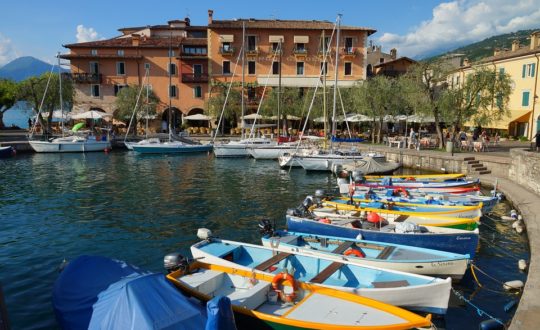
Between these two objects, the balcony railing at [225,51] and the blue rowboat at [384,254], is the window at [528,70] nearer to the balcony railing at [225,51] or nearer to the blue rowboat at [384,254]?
the balcony railing at [225,51]

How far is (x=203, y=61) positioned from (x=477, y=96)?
34.6 metres

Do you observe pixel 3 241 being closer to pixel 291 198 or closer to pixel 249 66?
pixel 291 198

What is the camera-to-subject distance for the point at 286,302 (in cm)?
904

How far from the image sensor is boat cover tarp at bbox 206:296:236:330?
280 inches

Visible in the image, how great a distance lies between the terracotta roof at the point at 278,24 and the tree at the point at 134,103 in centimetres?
1222

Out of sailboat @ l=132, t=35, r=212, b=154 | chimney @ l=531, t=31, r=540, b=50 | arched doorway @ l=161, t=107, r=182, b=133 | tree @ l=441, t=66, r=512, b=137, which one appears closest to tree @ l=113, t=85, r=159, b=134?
arched doorway @ l=161, t=107, r=182, b=133

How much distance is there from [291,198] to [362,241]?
10.5m

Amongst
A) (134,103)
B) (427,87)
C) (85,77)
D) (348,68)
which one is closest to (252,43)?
(348,68)

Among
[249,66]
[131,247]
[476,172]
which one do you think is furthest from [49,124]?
[476,172]

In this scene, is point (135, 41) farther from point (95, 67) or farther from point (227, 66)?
point (227, 66)

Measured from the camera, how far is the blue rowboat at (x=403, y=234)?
492 inches

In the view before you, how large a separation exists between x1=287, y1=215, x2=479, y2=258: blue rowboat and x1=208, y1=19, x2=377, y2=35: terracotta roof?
44.8m

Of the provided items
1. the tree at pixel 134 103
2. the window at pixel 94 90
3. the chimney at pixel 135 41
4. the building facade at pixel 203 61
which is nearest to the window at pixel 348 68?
the building facade at pixel 203 61

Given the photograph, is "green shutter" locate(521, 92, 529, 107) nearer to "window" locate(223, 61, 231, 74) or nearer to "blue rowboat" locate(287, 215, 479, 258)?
"window" locate(223, 61, 231, 74)
